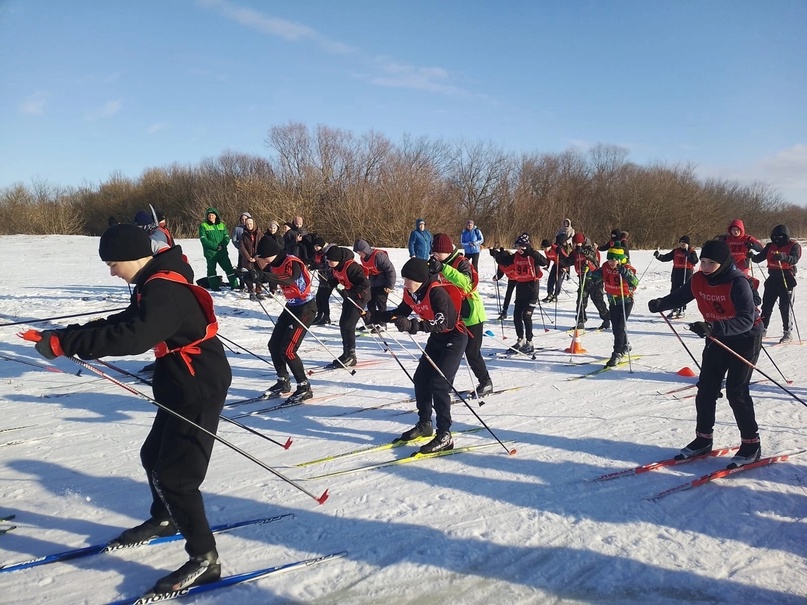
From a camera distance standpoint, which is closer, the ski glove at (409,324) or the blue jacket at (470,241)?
the ski glove at (409,324)

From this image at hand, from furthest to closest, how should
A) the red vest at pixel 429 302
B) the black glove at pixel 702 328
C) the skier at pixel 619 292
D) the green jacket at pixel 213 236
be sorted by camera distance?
the green jacket at pixel 213 236
the skier at pixel 619 292
the red vest at pixel 429 302
the black glove at pixel 702 328

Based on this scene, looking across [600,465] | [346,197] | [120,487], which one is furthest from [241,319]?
[346,197]

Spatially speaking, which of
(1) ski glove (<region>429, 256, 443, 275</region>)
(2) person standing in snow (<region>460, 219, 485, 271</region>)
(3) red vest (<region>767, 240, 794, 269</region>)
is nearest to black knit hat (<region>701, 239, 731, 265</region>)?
(1) ski glove (<region>429, 256, 443, 275</region>)

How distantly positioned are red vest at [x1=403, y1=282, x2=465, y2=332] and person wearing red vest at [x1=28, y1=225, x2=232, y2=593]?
2.37 meters

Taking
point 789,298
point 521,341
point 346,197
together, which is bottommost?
point 521,341

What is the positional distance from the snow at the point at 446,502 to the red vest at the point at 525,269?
2.19m

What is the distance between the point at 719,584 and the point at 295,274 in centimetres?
524

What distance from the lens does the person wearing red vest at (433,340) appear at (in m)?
5.14

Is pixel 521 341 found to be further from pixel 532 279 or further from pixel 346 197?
pixel 346 197

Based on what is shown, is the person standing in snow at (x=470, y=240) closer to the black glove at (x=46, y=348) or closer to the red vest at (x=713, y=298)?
the red vest at (x=713, y=298)

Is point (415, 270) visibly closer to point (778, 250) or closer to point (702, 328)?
point (702, 328)

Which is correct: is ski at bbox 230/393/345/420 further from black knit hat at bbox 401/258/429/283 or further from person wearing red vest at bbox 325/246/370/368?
black knit hat at bbox 401/258/429/283

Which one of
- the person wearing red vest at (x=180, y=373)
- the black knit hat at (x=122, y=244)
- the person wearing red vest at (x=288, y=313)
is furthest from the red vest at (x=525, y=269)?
the black knit hat at (x=122, y=244)

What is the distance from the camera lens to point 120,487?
4500mm
